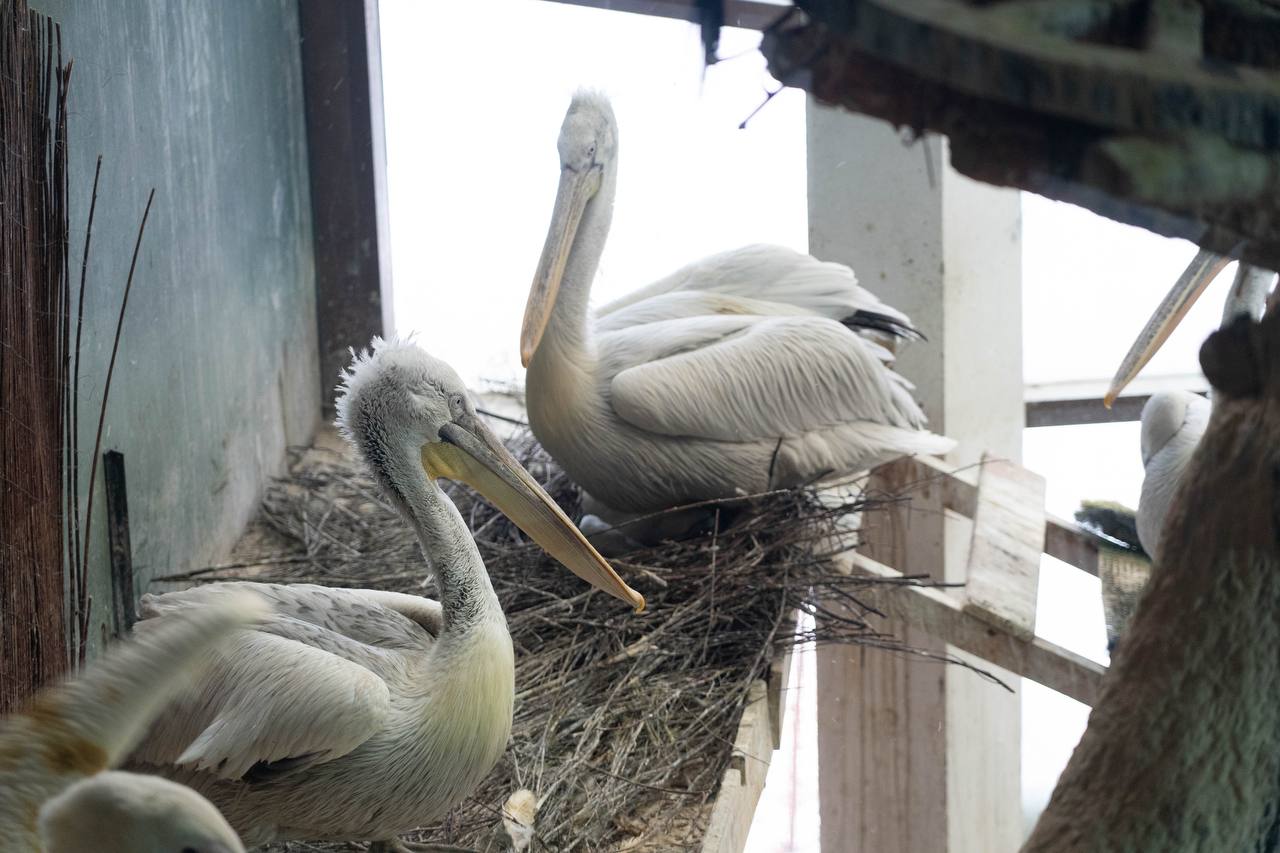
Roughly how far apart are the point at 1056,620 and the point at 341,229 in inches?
89.5

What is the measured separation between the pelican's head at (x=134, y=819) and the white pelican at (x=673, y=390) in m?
1.92

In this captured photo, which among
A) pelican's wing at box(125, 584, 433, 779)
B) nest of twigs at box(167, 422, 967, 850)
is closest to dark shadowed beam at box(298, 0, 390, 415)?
nest of twigs at box(167, 422, 967, 850)

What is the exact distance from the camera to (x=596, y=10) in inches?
119

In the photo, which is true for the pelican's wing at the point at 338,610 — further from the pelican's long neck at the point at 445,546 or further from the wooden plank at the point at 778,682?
the wooden plank at the point at 778,682

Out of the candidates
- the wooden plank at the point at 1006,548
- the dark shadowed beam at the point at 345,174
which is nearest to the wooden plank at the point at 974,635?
the wooden plank at the point at 1006,548

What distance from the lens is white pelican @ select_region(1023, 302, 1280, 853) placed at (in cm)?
85

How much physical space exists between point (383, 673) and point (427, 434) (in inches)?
14.8

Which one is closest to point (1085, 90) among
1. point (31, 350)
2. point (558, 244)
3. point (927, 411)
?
point (31, 350)

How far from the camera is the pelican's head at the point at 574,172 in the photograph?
2.90m

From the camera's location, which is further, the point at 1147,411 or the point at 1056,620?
the point at 1056,620

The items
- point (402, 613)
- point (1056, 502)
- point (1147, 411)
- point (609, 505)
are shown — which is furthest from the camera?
point (1056, 502)

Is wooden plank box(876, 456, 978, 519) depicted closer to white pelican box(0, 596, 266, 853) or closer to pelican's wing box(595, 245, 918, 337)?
pelican's wing box(595, 245, 918, 337)

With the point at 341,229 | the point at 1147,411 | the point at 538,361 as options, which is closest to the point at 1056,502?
the point at 1147,411

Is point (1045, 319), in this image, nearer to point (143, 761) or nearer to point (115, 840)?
point (143, 761)
